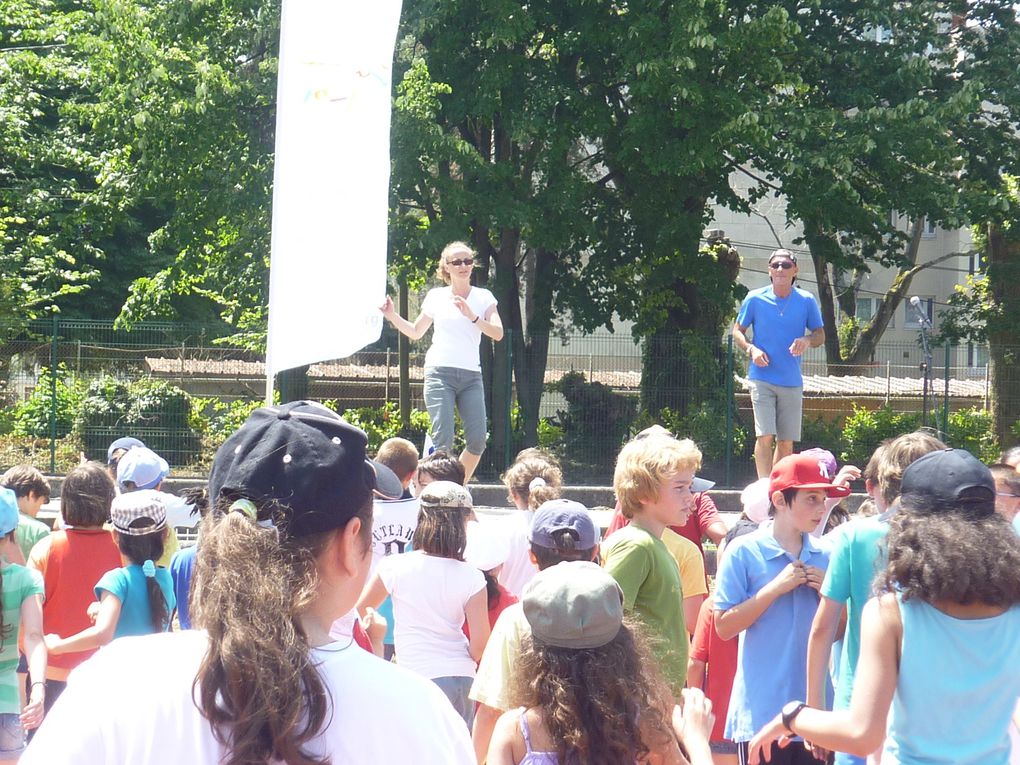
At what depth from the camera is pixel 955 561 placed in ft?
10.2

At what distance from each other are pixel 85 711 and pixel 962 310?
29907 millimetres

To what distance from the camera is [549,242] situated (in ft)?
A: 63.9

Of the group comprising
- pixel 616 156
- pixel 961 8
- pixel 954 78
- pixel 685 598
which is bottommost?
pixel 685 598

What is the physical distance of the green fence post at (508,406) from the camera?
A: 699 inches

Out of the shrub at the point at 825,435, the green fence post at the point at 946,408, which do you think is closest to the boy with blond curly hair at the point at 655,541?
the green fence post at the point at 946,408

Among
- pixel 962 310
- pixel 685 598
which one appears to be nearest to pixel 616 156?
pixel 962 310

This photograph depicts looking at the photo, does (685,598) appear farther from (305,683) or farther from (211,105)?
(211,105)

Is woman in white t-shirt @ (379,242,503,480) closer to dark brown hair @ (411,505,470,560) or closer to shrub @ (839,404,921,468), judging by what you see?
dark brown hair @ (411,505,470,560)

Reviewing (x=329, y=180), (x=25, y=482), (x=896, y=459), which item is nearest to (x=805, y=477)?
(x=896, y=459)

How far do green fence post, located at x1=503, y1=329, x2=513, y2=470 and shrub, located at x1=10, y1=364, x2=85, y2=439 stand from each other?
6.14 m

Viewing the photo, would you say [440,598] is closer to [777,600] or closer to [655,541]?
[655,541]

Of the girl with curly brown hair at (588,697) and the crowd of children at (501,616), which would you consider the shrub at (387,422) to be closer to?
the crowd of children at (501,616)

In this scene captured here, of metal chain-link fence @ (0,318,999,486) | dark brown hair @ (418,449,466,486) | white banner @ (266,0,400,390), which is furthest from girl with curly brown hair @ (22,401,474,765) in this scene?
metal chain-link fence @ (0,318,999,486)

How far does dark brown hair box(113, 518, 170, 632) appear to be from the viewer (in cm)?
481
